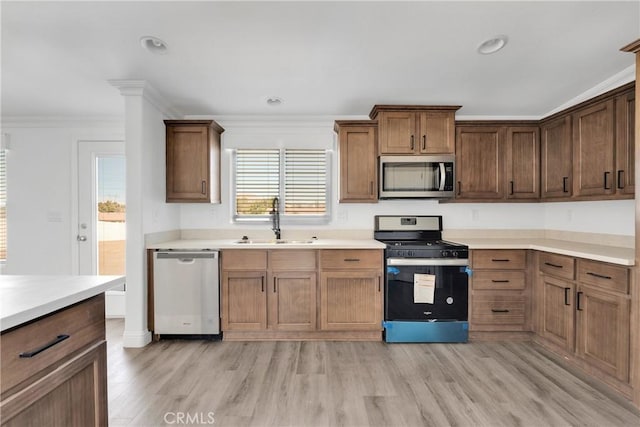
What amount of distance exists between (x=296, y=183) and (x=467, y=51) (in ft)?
7.13

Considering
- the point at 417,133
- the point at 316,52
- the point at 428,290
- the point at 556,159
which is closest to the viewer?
the point at 316,52

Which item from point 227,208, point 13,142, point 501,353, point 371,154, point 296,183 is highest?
point 13,142

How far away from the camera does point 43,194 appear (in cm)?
380

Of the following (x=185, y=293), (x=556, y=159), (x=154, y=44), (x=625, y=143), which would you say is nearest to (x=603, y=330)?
(x=625, y=143)

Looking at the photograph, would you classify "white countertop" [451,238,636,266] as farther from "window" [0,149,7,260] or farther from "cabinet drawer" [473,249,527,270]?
"window" [0,149,7,260]

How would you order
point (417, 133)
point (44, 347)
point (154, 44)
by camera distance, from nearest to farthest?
point (44, 347) → point (154, 44) → point (417, 133)

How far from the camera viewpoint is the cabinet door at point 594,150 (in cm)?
248

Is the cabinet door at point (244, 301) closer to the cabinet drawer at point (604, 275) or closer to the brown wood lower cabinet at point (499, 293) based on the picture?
the brown wood lower cabinet at point (499, 293)

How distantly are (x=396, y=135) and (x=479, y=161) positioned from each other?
3.13 ft

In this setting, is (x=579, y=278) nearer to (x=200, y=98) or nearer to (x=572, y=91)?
(x=572, y=91)

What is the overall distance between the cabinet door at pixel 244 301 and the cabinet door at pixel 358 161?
127cm

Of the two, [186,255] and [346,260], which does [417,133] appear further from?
[186,255]

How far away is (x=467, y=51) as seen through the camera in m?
2.25

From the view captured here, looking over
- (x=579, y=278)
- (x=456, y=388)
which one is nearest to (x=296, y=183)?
(x=456, y=388)
